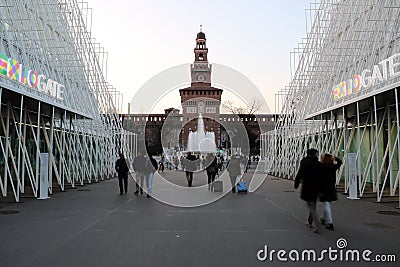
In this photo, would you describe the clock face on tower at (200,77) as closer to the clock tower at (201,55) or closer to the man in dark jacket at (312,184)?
the clock tower at (201,55)

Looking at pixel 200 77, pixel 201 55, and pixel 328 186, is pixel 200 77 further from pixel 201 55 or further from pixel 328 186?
pixel 328 186

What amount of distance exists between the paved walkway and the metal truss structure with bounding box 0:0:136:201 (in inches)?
178

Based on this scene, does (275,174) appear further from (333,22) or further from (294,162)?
(333,22)

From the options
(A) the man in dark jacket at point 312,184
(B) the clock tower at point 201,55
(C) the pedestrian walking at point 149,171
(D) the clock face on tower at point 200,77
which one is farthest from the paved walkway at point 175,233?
(D) the clock face on tower at point 200,77

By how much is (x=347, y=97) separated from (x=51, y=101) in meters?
14.6

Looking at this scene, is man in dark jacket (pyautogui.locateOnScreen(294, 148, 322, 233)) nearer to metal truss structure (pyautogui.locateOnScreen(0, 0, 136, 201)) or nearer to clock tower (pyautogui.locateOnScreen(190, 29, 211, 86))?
metal truss structure (pyautogui.locateOnScreen(0, 0, 136, 201))

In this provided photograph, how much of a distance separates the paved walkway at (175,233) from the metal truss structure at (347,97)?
5083 mm

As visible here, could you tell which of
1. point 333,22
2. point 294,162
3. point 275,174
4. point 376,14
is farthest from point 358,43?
point 275,174

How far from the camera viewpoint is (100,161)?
31.9m

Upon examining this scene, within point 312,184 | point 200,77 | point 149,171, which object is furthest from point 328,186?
point 200,77

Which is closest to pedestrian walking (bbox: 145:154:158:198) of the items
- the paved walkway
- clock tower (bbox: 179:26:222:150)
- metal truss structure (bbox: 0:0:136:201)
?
the paved walkway

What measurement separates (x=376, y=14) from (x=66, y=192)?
18134mm

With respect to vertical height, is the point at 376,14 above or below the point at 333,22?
below

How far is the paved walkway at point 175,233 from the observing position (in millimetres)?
6746
